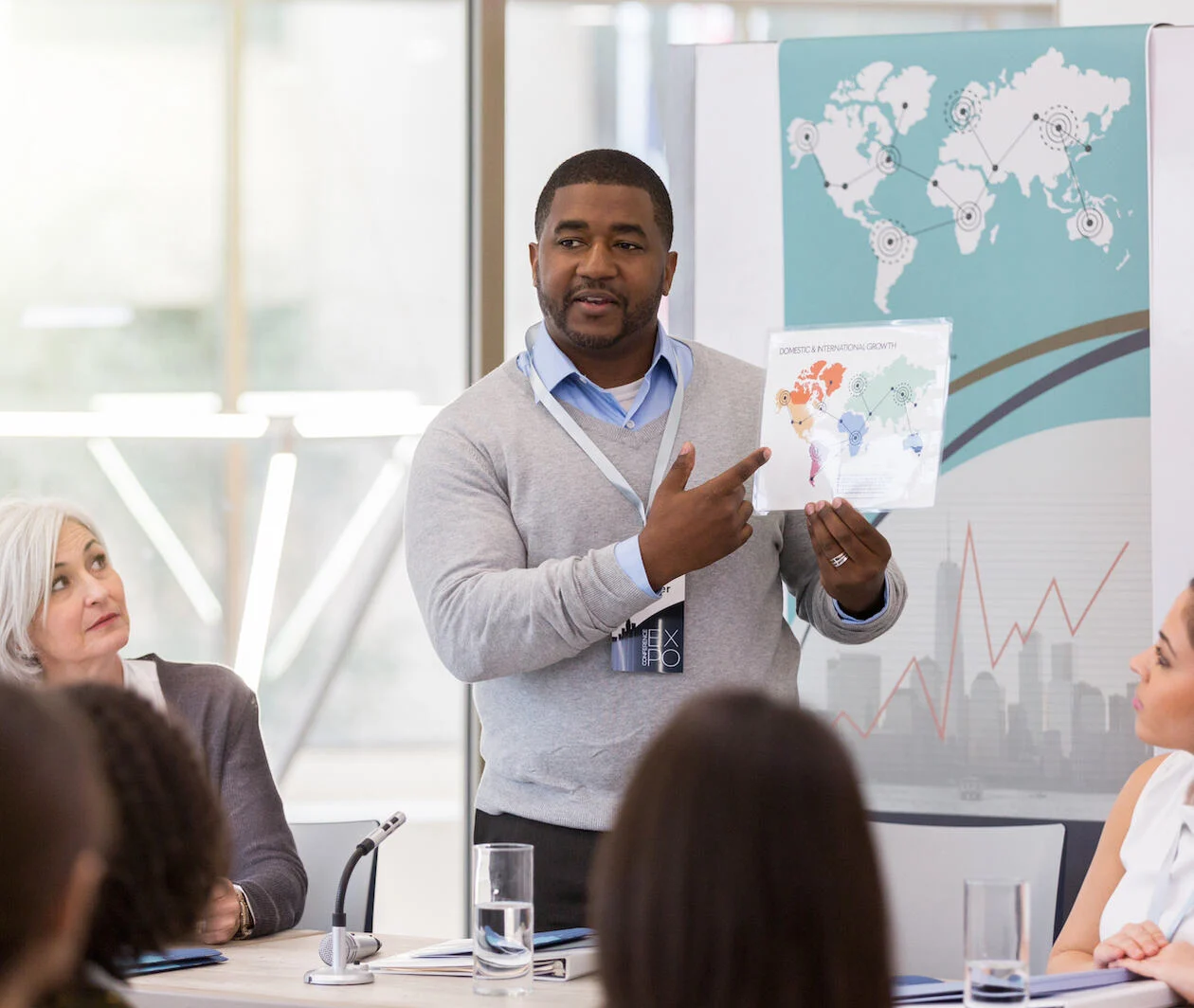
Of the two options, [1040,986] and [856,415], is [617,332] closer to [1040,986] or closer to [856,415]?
[856,415]

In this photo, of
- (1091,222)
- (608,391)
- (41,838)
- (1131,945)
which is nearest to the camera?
(41,838)

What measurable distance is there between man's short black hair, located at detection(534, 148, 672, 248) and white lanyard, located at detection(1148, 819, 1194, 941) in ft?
4.21

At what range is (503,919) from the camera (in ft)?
6.30

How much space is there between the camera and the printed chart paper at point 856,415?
2484 mm

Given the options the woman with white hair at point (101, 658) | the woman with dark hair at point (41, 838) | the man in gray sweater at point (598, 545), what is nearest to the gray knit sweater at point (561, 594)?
the man in gray sweater at point (598, 545)

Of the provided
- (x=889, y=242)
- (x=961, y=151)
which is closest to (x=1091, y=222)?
A: (x=961, y=151)

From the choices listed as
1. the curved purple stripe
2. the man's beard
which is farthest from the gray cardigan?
the curved purple stripe

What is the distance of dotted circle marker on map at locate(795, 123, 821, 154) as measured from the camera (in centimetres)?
350

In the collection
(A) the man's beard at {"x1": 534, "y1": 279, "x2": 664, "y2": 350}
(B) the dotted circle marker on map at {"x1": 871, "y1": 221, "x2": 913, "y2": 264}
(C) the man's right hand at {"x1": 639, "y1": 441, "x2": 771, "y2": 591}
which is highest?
(B) the dotted circle marker on map at {"x1": 871, "y1": 221, "x2": 913, "y2": 264}

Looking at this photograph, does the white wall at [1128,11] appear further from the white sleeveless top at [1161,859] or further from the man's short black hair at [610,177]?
the white sleeveless top at [1161,859]

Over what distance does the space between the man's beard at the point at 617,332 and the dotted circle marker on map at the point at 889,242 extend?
105 cm

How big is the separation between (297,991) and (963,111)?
96.5 inches

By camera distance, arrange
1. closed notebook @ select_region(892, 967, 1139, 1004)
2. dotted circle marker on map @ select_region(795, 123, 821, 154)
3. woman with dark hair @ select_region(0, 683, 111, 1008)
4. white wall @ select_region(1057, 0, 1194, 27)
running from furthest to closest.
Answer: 1. white wall @ select_region(1057, 0, 1194, 27)
2. dotted circle marker on map @ select_region(795, 123, 821, 154)
3. closed notebook @ select_region(892, 967, 1139, 1004)
4. woman with dark hair @ select_region(0, 683, 111, 1008)

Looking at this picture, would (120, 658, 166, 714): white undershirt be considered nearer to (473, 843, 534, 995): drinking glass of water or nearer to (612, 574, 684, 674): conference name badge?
(612, 574, 684, 674): conference name badge
